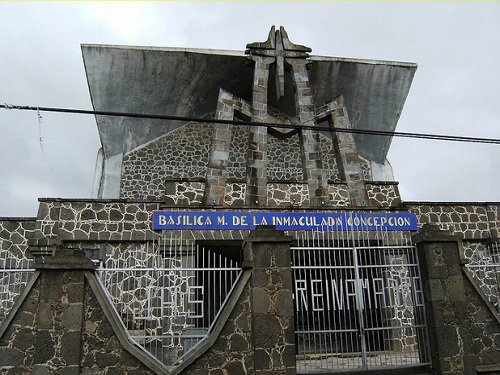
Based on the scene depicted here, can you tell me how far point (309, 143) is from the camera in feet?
44.6

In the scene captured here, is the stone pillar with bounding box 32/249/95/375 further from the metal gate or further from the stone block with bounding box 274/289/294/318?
the metal gate

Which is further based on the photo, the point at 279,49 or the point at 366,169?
the point at 366,169

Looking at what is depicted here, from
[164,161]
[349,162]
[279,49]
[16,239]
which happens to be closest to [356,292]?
[349,162]

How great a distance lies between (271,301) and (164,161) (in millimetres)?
11919

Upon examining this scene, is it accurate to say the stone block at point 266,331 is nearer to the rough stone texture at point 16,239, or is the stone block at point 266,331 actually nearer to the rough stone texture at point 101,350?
the rough stone texture at point 101,350

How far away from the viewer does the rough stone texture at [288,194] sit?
13.5 metres

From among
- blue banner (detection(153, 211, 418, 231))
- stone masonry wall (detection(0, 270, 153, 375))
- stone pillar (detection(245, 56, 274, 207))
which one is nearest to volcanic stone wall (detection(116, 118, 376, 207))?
stone pillar (detection(245, 56, 274, 207))

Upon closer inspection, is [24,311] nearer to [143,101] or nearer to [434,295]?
[434,295]

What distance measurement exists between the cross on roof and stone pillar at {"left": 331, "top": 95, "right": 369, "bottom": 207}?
6.17ft

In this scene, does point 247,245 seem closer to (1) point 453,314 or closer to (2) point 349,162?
(1) point 453,314

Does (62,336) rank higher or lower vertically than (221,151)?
lower

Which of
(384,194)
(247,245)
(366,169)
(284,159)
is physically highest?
(284,159)

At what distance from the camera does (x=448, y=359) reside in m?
7.14

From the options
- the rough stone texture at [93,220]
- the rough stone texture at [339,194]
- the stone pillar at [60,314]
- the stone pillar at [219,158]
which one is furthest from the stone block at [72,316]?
the rough stone texture at [339,194]
